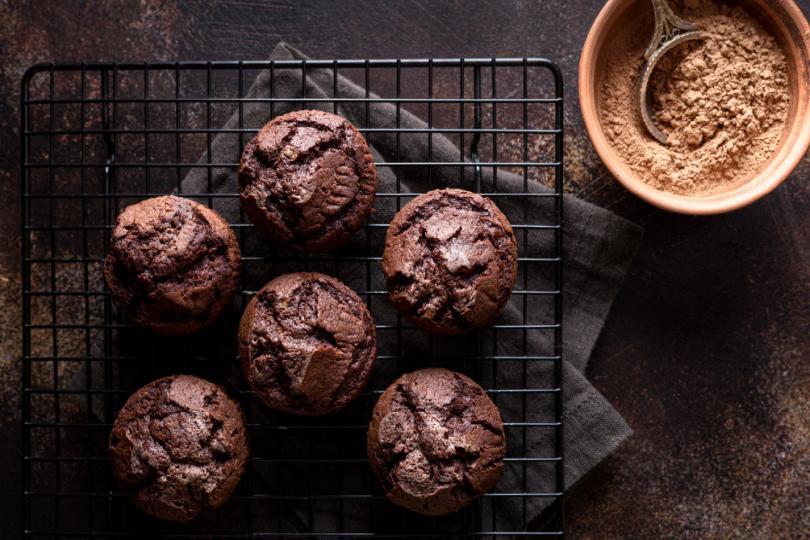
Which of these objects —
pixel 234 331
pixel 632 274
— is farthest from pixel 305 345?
pixel 632 274

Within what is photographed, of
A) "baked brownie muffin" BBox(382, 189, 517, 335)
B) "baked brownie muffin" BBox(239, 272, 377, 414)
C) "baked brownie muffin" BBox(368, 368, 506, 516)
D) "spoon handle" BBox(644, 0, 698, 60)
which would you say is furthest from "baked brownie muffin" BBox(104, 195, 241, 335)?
"spoon handle" BBox(644, 0, 698, 60)

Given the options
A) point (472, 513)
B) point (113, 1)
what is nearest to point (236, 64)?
point (113, 1)

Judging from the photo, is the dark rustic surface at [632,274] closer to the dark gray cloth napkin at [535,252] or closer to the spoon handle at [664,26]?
the dark gray cloth napkin at [535,252]

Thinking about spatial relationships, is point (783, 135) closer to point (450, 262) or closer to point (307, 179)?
point (450, 262)

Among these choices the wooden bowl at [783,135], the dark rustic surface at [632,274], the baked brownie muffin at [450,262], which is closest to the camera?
the baked brownie muffin at [450,262]

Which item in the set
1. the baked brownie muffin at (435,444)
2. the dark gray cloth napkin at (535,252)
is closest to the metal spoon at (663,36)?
the dark gray cloth napkin at (535,252)

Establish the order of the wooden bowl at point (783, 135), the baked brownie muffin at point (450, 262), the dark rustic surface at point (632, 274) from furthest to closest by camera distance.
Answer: the dark rustic surface at point (632, 274) → the wooden bowl at point (783, 135) → the baked brownie muffin at point (450, 262)

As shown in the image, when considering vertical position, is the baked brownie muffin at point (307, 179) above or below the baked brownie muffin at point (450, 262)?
above

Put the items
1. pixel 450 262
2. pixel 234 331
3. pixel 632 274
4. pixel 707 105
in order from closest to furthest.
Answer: pixel 450 262, pixel 707 105, pixel 234 331, pixel 632 274
